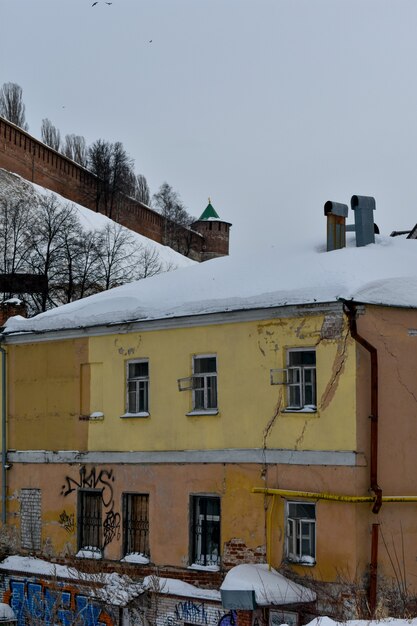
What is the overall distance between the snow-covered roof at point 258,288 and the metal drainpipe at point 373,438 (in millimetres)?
364

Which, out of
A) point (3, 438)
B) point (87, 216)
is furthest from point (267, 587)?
point (87, 216)

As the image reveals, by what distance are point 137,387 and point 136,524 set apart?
237 cm

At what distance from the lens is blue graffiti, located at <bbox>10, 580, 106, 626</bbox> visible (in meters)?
16.7

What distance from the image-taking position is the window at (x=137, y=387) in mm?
17078

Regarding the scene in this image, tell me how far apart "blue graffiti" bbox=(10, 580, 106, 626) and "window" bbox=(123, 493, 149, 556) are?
3.91 feet

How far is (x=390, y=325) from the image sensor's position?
14.6 metres

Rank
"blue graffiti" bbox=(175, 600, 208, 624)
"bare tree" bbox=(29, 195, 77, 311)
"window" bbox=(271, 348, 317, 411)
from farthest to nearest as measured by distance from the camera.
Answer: "bare tree" bbox=(29, 195, 77, 311), "blue graffiti" bbox=(175, 600, 208, 624), "window" bbox=(271, 348, 317, 411)

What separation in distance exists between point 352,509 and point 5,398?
8.27m

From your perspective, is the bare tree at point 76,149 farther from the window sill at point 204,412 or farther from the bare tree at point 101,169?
the window sill at point 204,412

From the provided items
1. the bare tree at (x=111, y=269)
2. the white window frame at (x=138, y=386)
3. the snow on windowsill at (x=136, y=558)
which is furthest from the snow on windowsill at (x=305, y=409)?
the bare tree at (x=111, y=269)

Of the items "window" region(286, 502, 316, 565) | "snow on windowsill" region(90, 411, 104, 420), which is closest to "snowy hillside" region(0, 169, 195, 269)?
"snow on windowsill" region(90, 411, 104, 420)

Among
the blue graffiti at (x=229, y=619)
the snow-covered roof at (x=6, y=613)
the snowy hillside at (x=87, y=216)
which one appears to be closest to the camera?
the blue graffiti at (x=229, y=619)

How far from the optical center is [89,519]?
17.6 meters

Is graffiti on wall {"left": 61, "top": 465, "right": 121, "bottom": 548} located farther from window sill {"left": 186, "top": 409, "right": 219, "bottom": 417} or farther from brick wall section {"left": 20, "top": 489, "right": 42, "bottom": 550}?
window sill {"left": 186, "top": 409, "right": 219, "bottom": 417}
